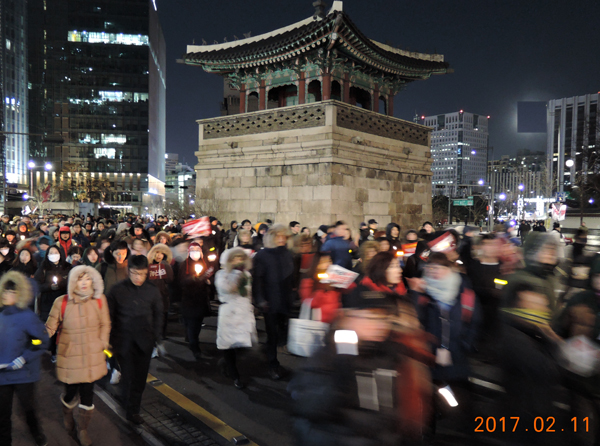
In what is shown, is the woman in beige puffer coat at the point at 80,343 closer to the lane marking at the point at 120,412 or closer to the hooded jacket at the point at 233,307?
the lane marking at the point at 120,412

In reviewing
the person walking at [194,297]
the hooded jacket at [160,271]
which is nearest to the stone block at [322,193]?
the hooded jacket at [160,271]

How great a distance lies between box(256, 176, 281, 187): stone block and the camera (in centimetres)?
1891

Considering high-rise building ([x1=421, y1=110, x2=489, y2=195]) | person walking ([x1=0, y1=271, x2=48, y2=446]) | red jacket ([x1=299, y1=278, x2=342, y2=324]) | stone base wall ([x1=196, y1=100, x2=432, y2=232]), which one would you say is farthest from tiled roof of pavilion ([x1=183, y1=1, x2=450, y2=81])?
high-rise building ([x1=421, y1=110, x2=489, y2=195])

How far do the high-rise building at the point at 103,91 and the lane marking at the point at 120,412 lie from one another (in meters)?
81.5

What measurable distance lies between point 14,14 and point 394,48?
94.6 meters

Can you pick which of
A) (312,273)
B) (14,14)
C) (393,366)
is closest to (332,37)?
(312,273)

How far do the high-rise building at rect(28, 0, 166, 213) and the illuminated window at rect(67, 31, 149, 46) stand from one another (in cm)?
17

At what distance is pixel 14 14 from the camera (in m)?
86.2

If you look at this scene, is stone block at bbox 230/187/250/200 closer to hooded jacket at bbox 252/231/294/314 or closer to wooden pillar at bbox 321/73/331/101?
wooden pillar at bbox 321/73/331/101

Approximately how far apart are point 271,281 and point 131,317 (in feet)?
6.19

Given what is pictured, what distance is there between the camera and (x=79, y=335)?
420 centimetres

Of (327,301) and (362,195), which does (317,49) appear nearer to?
(362,195)

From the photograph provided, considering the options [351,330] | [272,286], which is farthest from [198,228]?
[351,330]

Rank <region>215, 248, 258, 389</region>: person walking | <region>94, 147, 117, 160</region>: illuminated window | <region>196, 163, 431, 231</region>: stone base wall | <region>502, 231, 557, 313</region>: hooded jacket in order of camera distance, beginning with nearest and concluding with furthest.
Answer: <region>502, 231, 557, 313</region>: hooded jacket < <region>215, 248, 258, 389</region>: person walking < <region>196, 163, 431, 231</region>: stone base wall < <region>94, 147, 117, 160</region>: illuminated window
